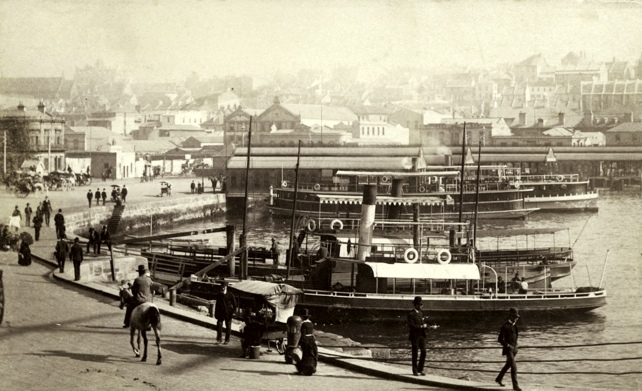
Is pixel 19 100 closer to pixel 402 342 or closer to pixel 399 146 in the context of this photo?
pixel 402 342

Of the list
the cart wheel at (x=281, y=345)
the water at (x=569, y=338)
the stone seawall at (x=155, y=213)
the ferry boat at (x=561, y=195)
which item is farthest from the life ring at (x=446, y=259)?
the ferry boat at (x=561, y=195)

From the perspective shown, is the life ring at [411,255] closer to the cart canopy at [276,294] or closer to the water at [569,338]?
the water at [569,338]

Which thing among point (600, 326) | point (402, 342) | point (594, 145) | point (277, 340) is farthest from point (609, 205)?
point (277, 340)

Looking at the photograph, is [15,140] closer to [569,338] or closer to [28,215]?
[28,215]

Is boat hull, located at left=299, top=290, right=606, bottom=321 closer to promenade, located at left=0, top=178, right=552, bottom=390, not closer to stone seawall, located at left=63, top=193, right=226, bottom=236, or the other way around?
promenade, located at left=0, top=178, right=552, bottom=390

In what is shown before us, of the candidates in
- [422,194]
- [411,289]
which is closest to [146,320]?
[411,289]

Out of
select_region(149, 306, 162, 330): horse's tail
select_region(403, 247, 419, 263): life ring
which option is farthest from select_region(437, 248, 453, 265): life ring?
select_region(149, 306, 162, 330): horse's tail
